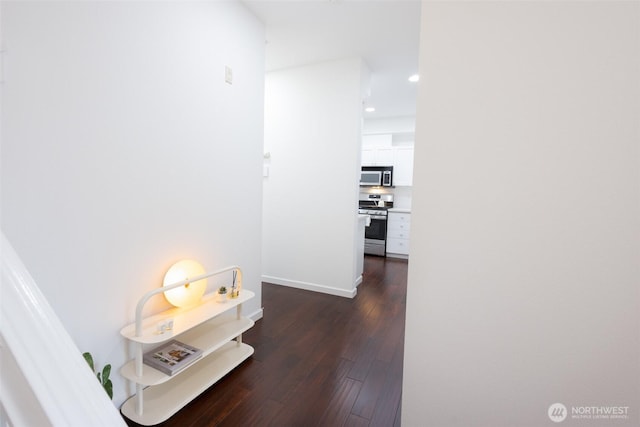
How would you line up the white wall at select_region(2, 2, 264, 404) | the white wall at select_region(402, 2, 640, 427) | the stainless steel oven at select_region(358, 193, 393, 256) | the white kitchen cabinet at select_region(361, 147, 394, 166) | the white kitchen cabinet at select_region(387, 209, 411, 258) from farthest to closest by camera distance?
1. the white kitchen cabinet at select_region(361, 147, 394, 166)
2. the stainless steel oven at select_region(358, 193, 393, 256)
3. the white kitchen cabinet at select_region(387, 209, 411, 258)
4. the white wall at select_region(2, 2, 264, 404)
5. the white wall at select_region(402, 2, 640, 427)

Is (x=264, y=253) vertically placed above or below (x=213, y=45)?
below

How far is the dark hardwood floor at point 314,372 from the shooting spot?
166 cm

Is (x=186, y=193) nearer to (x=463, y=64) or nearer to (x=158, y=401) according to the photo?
(x=158, y=401)

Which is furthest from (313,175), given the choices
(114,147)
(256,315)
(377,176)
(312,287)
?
(377,176)

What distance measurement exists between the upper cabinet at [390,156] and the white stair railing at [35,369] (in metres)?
5.66

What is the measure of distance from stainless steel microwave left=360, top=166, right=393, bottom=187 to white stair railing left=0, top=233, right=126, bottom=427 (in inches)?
226

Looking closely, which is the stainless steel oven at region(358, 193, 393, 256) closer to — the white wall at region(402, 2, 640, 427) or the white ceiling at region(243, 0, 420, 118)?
the white ceiling at region(243, 0, 420, 118)

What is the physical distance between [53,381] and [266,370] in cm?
188

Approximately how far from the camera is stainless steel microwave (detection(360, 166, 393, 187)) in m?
5.86

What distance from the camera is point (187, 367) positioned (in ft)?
5.80

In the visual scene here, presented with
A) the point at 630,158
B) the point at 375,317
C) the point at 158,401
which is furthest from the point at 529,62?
the point at 375,317

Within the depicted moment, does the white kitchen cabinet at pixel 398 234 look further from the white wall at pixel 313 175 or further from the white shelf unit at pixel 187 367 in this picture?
the white shelf unit at pixel 187 367

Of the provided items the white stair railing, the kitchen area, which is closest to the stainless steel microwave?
the kitchen area

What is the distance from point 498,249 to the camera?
3.09ft
